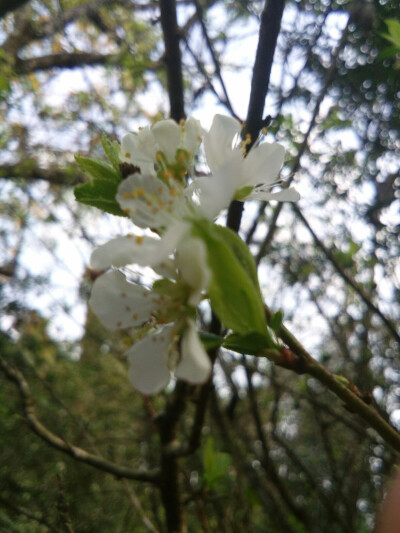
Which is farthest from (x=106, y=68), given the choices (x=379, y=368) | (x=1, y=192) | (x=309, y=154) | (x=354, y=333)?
(x=379, y=368)

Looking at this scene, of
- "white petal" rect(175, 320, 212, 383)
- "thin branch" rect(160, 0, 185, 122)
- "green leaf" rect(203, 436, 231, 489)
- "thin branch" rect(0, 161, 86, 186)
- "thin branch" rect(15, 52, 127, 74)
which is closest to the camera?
"white petal" rect(175, 320, 212, 383)

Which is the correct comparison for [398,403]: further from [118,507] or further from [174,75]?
[174,75]

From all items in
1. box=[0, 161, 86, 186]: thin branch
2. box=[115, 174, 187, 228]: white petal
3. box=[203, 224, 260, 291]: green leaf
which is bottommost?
box=[203, 224, 260, 291]: green leaf

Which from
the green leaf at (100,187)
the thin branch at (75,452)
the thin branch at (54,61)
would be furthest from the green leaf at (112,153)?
the thin branch at (54,61)

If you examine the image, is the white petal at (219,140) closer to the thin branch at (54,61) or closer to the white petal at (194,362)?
the white petal at (194,362)

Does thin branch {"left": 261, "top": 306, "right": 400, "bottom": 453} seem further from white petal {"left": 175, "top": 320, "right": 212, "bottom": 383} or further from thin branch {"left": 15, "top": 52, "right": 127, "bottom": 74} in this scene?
thin branch {"left": 15, "top": 52, "right": 127, "bottom": 74}

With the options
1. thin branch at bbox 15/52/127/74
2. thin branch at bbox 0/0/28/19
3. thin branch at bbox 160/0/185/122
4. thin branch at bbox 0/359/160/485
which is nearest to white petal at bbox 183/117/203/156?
thin branch at bbox 160/0/185/122
